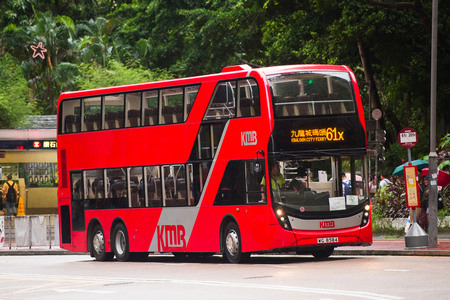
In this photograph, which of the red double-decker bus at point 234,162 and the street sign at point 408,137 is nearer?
the red double-decker bus at point 234,162

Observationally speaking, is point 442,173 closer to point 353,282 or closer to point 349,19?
point 349,19

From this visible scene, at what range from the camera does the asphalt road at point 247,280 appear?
40.4 feet

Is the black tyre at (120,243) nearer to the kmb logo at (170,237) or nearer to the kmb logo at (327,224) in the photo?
the kmb logo at (170,237)

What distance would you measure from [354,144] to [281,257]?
14.1 ft

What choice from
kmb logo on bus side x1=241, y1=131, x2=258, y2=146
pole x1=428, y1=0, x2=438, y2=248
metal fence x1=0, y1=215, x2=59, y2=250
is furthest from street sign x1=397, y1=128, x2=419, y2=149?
metal fence x1=0, y1=215, x2=59, y2=250

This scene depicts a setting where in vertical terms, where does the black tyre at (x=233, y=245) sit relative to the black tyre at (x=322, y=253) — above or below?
above

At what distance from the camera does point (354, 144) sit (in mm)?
18906

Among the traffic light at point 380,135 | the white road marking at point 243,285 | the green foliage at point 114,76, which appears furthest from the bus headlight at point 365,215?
the green foliage at point 114,76

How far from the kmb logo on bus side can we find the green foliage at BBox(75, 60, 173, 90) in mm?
32815

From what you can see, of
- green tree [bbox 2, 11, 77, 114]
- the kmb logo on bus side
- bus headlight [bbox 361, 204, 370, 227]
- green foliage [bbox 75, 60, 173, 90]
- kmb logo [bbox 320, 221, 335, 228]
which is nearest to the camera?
kmb logo [bbox 320, 221, 335, 228]

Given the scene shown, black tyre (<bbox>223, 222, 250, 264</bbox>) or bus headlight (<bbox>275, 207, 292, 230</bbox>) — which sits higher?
bus headlight (<bbox>275, 207, 292, 230</bbox>)

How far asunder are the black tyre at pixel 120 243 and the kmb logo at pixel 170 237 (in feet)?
4.82

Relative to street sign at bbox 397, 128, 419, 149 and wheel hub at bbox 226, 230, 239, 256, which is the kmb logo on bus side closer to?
wheel hub at bbox 226, 230, 239, 256

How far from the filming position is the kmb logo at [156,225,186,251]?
21.0 meters
